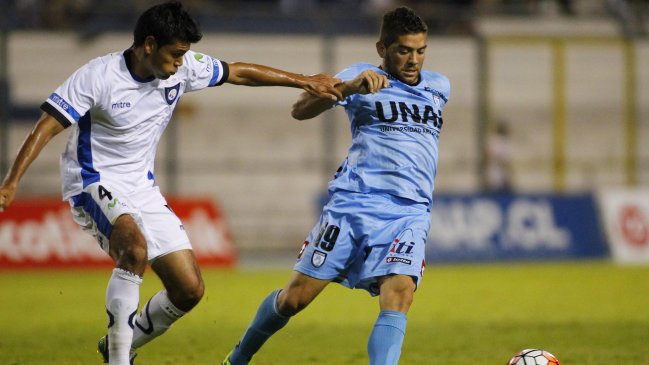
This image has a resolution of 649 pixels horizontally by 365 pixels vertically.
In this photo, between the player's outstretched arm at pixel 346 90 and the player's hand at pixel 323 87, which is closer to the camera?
the player's outstretched arm at pixel 346 90

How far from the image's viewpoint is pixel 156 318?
7.53 metres

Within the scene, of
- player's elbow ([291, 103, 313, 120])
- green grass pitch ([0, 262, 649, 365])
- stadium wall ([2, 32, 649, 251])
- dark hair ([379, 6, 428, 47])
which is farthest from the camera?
stadium wall ([2, 32, 649, 251])

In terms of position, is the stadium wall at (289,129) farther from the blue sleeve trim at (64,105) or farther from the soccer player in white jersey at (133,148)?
the blue sleeve trim at (64,105)

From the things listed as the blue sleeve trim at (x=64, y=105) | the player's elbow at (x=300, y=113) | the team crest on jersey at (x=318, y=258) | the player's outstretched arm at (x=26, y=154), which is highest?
the player's elbow at (x=300, y=113)

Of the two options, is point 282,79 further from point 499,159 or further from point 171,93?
point 499,159

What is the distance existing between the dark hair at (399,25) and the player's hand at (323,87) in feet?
1.42

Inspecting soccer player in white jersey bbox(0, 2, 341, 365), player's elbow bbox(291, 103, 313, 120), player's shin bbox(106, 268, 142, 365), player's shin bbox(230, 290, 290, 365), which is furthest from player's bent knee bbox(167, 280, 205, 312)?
player's elbow bbox(291, 103, 313, 120)

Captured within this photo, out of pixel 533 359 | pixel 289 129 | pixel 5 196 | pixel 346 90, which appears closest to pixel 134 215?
pixel 5 196

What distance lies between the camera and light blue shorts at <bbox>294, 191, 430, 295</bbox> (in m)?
6.77

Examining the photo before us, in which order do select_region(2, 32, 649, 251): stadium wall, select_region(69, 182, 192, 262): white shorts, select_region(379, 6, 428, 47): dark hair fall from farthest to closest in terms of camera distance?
select_region(2, 32, 649, 251): stadium wall → select_region(69, 182, 192, 262): white shorts → select_region(379, 6, 428, 47): dark hair

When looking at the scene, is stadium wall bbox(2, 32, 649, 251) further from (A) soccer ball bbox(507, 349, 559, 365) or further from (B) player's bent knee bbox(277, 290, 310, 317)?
(A) soccer ball bbox(507, 349, 559, 365)

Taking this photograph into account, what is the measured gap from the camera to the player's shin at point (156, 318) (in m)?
7.49

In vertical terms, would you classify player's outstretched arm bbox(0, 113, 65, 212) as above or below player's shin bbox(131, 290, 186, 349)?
above

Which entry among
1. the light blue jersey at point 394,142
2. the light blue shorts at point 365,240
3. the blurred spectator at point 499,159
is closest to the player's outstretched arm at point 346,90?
the light blue jersey at point 394,142
